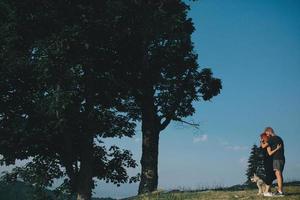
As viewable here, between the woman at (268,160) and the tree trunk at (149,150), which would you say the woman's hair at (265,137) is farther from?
the tree trunk at (149,150)

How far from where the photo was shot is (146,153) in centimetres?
2492

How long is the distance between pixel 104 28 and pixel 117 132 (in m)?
6.93

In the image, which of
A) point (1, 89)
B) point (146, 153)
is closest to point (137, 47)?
point (146, 153)

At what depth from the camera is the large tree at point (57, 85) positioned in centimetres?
2075

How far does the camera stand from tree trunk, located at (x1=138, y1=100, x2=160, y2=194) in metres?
24.3

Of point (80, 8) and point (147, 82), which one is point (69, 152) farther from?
point (80, 8)

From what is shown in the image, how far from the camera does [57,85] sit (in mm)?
20625

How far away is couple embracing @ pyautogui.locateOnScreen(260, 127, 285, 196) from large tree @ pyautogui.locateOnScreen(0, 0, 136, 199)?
32.9ft

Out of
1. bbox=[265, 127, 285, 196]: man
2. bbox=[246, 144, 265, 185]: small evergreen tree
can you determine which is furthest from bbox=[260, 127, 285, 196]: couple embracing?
bbox=[246, 144, 265, 185]: small evergreen tree

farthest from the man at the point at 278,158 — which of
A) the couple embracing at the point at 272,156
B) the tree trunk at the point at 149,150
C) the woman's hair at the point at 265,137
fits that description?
the tree trunk at the point at 149,150

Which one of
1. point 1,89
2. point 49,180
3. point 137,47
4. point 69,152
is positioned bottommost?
point 49,180

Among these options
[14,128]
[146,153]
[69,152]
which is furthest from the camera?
[146,153]

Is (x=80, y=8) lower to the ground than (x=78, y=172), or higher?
higher

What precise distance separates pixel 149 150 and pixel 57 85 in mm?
7652
